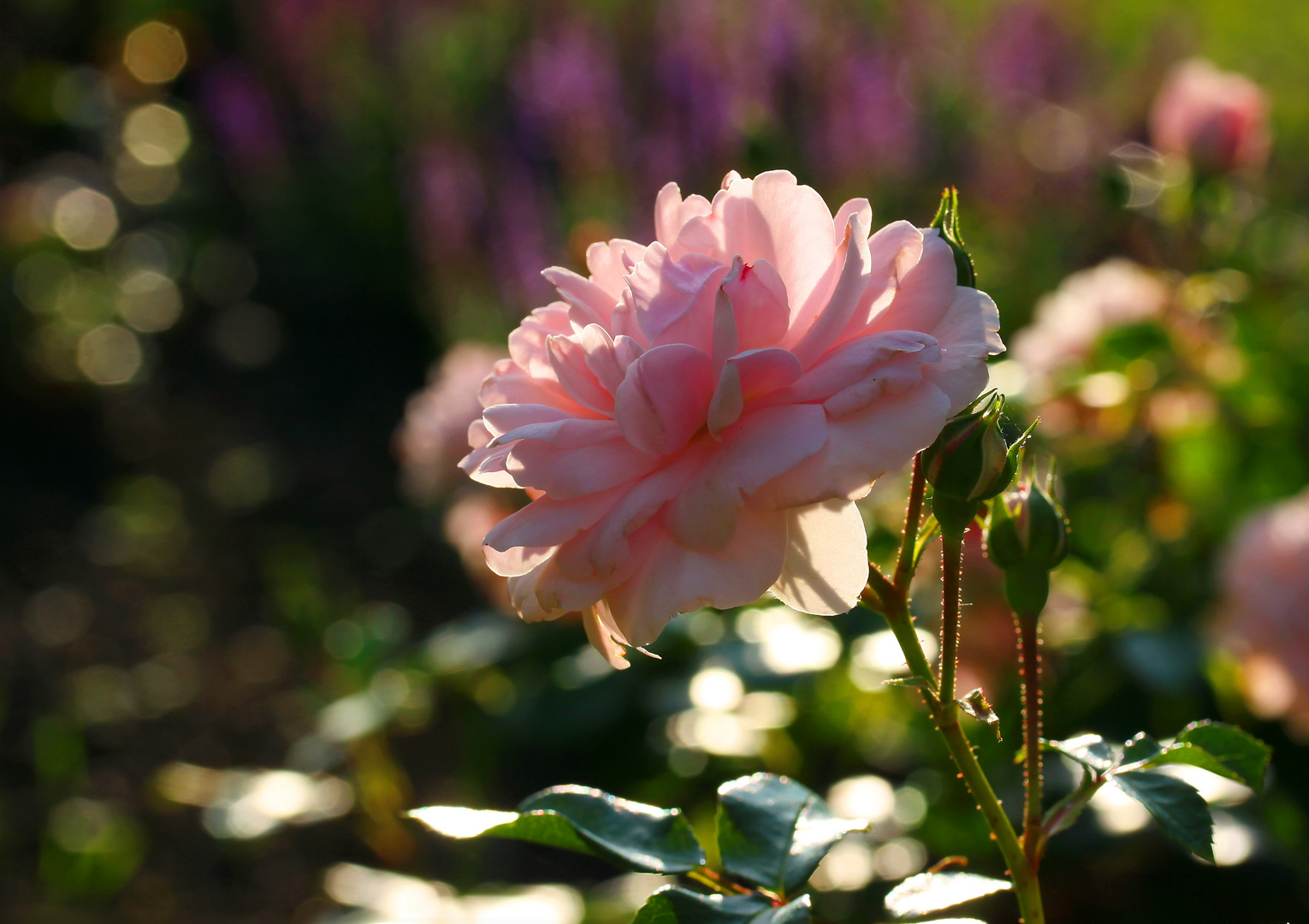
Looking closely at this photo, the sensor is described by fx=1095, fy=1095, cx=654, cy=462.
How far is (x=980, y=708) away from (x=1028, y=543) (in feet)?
0.24

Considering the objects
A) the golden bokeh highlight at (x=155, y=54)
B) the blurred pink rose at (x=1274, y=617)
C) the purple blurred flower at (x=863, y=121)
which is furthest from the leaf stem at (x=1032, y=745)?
the golden bokeh highlight at (x=155, y=54)

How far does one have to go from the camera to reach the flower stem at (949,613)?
406 millimetres

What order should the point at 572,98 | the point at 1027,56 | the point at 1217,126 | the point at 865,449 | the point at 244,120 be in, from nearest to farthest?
the point at 865,449
the point at 1217,126
the point at 572,98
the point at 1027,56
the point at 244,120

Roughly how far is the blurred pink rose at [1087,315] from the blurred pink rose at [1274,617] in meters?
0.28

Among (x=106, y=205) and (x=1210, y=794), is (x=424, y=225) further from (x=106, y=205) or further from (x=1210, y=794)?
(x=1210, y=794)

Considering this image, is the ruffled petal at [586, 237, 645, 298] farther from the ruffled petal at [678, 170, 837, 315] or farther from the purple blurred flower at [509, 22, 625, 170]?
the purple blurred flower at [509, 22, 625, 170]

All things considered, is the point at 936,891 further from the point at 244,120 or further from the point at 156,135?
the point at 156,135

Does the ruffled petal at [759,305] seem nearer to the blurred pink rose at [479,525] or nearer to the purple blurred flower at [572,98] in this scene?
the blurred pink rose at [479,525]

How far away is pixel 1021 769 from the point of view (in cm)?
98

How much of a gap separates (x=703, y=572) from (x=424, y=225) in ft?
8.87

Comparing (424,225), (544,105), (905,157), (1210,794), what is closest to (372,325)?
(424,225)

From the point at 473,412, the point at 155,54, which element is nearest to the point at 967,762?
the point at 473,412

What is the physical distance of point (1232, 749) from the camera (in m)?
0.43

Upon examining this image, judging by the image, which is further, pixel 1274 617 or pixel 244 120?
pixel 244 120
